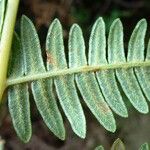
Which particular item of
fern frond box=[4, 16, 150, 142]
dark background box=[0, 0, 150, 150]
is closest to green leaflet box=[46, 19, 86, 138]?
fern frond box=[4, 16, 150, 142]

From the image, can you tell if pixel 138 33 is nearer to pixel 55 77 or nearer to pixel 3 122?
pixel 55 77

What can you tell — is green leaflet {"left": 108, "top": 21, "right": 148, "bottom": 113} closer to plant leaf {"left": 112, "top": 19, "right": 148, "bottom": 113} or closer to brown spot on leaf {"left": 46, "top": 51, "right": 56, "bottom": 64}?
plant leaf {"left": 112, "top": 19, "right": 148, "bottom": 113}

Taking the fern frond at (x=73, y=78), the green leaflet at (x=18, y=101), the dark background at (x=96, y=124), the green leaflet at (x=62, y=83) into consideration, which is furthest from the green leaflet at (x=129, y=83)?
the dark background at (x=96, y=124)

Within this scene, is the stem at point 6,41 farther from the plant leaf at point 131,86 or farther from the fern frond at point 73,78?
the plant leaf at point 131,86

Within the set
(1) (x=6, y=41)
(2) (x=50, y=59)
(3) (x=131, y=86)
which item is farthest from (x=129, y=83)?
(1) (x=6, y=41)

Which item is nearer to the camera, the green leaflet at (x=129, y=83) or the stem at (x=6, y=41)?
the stem at (x=6, y=41)

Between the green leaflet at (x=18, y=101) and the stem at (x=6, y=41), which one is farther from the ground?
the stem at (x=6, y=41)

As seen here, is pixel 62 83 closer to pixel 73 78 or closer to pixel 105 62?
pixel 73 78
